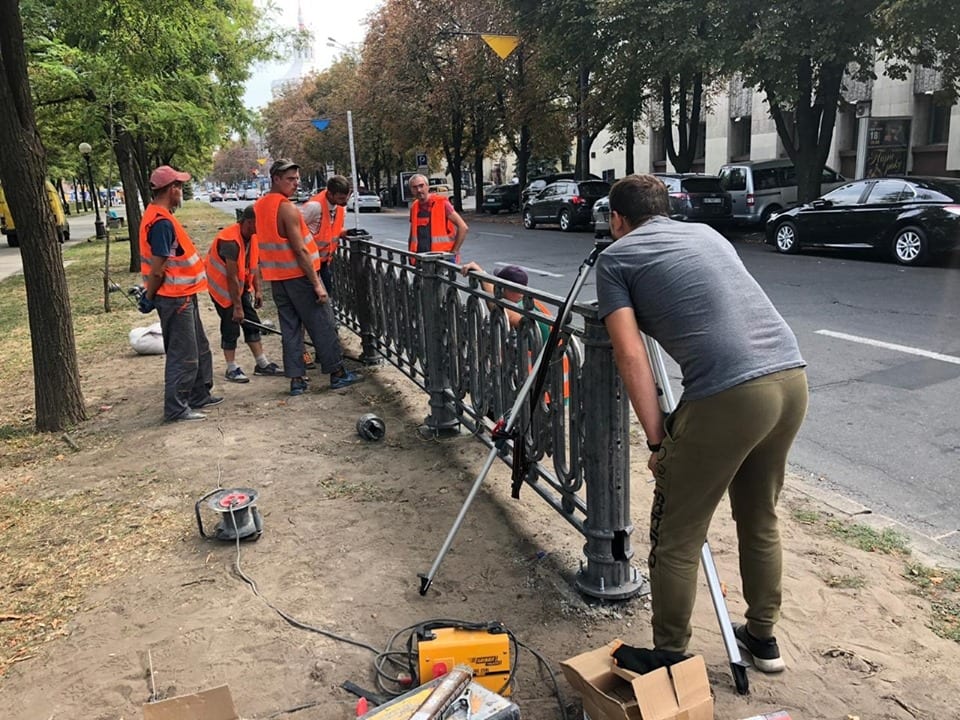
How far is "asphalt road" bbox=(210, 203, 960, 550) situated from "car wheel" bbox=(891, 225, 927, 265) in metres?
0.27

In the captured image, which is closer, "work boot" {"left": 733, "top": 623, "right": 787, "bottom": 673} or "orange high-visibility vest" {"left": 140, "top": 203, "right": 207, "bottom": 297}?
"work boot" {"left": 733, "top": 623, "right": 787, "bottom": 673}

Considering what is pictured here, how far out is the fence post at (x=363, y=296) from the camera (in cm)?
723

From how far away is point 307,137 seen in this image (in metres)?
58.2

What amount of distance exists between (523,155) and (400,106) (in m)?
5.60

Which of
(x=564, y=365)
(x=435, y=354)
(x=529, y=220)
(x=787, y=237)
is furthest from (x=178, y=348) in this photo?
(x=529, y=220)

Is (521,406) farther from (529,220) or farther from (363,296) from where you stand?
(529,220)

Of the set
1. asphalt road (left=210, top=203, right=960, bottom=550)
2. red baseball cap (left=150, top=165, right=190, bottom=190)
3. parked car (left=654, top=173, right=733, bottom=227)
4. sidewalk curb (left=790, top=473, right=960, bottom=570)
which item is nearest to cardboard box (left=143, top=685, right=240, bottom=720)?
sidewalk curb (left=790, top=473, right=960, bottom=570)

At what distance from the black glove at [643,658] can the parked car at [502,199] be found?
33464 millimetres

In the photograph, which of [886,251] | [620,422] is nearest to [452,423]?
[620,422]

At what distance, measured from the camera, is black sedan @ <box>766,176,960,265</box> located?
12305mm

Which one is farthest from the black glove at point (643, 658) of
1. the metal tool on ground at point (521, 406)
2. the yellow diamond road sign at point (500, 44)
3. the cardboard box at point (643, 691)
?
the yellow diamond road sign at point (500, 44)

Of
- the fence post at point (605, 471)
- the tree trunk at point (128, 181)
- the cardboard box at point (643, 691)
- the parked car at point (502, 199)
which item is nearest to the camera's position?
the cardboard box at point (643, 691)

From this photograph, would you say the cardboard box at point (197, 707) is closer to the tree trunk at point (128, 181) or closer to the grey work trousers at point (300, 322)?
the grey work trousers at point (300, 322)

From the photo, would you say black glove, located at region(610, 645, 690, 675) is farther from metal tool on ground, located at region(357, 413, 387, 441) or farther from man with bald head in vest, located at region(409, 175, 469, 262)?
man with bald head in vest, located at region(409, 175, 469, 262)
